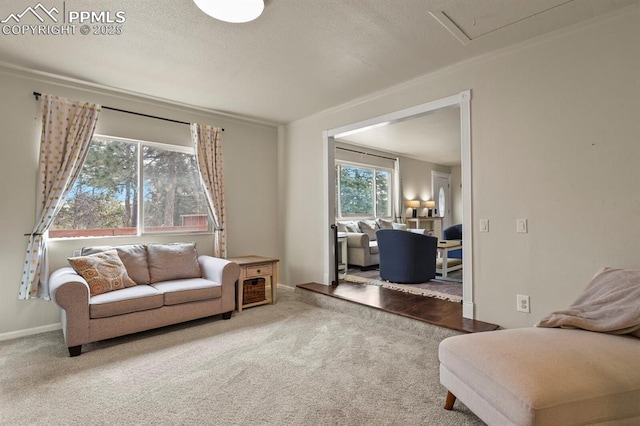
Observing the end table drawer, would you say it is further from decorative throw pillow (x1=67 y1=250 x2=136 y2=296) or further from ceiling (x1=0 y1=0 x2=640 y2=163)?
ceiling (x1=0 y1=0 x2=640 y2=163)

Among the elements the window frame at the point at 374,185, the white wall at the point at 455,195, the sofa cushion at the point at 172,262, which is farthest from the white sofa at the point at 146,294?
the white wall at the point at 455,195

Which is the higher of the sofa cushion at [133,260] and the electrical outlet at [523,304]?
the sofa cushion at [133,260]

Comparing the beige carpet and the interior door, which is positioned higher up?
the interior door

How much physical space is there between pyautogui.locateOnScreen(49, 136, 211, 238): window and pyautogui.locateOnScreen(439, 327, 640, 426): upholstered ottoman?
12.1ft

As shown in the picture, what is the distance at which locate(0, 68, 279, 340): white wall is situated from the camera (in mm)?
3178

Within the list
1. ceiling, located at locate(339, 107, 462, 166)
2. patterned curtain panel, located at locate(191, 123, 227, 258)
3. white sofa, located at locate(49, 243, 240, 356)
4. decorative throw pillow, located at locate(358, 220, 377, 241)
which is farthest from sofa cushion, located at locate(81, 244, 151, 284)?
decorative throw pillow, located at locate(358, 220, 377, 241)

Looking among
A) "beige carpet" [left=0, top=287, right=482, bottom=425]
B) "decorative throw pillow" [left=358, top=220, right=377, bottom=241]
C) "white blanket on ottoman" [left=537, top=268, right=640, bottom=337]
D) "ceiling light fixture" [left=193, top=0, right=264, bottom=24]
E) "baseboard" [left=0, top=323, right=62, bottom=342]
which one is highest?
"ceiling light fixture" [left=193, top=0, right=264, bottom=24]

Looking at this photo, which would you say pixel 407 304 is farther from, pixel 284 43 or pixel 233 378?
pixel 284 43

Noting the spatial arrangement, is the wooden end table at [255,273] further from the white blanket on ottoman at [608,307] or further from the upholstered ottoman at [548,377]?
the white blanket on ottoman at [608,307]

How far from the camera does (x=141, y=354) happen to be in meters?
2.78

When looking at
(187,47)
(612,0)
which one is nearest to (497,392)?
(612,0)

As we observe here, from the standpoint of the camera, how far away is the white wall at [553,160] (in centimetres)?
235

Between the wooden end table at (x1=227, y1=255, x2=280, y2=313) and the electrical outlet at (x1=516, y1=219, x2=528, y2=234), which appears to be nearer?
the electrical outlet at (x1=516, y1=219, x2=528, y2=234)

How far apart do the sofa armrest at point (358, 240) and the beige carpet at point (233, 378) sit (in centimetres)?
275
